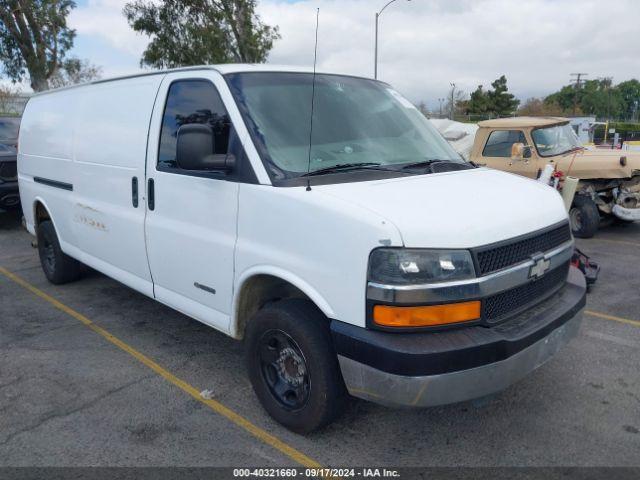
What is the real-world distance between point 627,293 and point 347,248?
4597 millimetres

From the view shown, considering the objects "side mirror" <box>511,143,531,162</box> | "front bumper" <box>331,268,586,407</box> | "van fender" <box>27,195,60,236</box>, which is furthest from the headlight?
"side mirror" <box>511,143,531,162</box>

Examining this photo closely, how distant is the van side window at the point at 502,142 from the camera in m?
9.84

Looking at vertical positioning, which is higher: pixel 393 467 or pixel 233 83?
pixel 233 83

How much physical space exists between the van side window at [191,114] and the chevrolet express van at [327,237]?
0.6 inches

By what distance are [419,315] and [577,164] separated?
7657 millimetres

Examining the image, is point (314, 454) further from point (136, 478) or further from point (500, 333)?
point (500, 333)

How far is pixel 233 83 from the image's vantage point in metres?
3.58

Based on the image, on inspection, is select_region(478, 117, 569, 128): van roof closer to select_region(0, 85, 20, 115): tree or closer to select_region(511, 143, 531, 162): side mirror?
select_region(511, 143, 531, 162): side mirror

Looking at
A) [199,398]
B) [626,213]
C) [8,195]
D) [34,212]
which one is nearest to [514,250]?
[199,398]

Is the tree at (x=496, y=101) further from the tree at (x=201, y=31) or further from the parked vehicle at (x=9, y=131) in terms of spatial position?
the parked vehicle at (x=9, y=131)

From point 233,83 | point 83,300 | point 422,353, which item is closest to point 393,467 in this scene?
point 422,353

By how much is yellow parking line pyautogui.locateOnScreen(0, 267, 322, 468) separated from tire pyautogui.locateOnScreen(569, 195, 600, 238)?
24.0 feet

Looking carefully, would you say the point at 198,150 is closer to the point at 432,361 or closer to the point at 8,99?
the point at 432,361

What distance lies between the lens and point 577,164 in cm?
918
